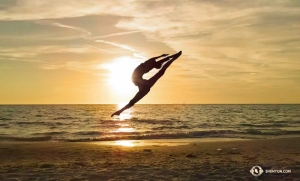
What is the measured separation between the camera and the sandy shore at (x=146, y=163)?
11336 mm

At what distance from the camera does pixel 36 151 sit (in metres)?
17.9

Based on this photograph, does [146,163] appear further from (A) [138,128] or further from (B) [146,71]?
(A) [138,128]

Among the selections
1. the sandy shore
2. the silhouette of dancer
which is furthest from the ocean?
the silhouette of dancer

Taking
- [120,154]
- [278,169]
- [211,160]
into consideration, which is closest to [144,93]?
[278,169]

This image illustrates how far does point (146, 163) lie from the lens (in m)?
13.8

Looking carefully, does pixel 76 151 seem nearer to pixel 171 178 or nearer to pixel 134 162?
pixel 134 162

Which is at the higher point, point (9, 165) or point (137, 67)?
point (137, 67)

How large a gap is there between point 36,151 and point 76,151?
221 centimetres

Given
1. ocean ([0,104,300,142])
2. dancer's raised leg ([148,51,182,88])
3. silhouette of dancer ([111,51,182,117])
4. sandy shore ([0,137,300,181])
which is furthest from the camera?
ocean ([0,104,300,142])

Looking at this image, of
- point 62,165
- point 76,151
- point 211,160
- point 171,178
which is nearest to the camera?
point 171,178

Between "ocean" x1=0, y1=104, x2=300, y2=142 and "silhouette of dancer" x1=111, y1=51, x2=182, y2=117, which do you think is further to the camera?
"ocean" x1=0, y1=104, x2=300, y2=142

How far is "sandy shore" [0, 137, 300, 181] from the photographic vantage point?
37.2ft

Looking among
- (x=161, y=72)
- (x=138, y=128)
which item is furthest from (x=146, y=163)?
(x=138, y=128)

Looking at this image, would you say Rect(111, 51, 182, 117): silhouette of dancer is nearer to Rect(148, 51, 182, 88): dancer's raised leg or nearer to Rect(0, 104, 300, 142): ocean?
Rect(148, 51, 182, 88): dancer's raised leg
